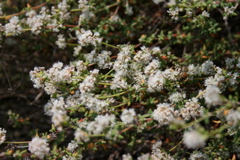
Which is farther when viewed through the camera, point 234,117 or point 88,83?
point 88,83

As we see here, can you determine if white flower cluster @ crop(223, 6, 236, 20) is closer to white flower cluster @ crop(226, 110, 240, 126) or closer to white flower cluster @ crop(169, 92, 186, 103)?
white flower cluster @ crop(169, 92, 186, 103)

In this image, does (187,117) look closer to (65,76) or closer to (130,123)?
(130,123)

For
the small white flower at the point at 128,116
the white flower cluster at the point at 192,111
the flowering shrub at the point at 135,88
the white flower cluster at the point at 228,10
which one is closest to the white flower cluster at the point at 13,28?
the flowering shrub at the point at 135,88

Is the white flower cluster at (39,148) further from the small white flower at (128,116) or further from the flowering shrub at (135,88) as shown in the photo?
the small white flower at (128,116)

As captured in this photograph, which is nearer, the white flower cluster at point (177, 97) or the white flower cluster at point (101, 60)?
the white flower cluster at point (177, 97)

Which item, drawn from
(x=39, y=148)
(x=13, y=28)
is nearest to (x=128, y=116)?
(x=39, y=148)

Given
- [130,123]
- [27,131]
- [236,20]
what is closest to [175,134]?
[130,123]

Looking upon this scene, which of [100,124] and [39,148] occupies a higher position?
[100,124]

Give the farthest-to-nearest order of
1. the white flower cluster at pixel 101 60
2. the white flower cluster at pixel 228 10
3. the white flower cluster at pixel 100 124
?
1. the white flower cluster at pixel 228 10
2. the white flower cluster at pixel 101 60
3. the white flower cluster at pixel 100 124

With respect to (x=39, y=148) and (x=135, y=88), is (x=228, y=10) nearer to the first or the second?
(x=135, y=88)
